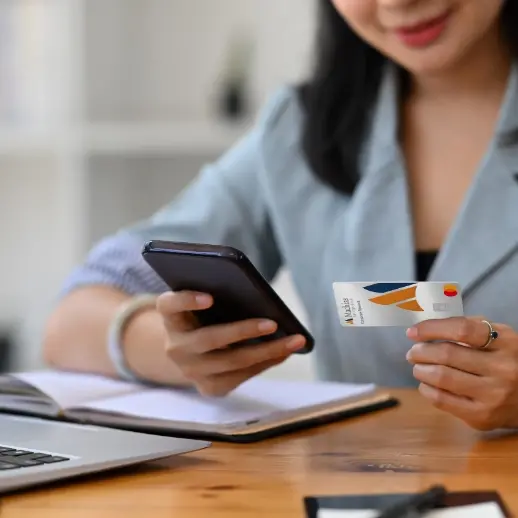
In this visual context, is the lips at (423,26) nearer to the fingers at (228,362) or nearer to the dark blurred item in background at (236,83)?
the fingers at (228,362)

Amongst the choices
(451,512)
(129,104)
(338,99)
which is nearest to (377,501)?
(451,512)

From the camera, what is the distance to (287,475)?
77cm

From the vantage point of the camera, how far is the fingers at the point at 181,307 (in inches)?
36.2

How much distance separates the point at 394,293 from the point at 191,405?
0.29 metres

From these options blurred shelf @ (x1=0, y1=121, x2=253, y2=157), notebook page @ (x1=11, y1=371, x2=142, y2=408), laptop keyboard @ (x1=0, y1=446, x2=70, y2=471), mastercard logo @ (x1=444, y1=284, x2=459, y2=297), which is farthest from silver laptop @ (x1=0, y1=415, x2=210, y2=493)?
blurred shelf @ (x1=0, y1=121, x2=253, y2=157)

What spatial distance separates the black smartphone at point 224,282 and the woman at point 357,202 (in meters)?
0.05

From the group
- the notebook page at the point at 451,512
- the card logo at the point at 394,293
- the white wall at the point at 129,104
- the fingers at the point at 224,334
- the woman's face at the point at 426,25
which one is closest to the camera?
the notebook page at the point at 451,512

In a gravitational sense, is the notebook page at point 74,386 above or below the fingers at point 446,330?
above

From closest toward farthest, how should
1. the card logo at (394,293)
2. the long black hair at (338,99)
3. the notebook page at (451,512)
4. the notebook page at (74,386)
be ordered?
1. the notebook page at (451,512)
2. the card logo at (394,293)
3. the notebook page at (74,386)
4. the long black hair at (338,99)

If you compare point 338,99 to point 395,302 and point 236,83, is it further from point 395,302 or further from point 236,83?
point 236,83

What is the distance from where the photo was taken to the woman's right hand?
921 mm

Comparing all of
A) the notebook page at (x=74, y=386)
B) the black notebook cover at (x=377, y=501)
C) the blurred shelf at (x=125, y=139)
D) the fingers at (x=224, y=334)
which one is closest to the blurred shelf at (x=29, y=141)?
the blurred shelf at (x=125, y=139)

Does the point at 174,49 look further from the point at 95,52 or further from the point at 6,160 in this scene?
the point at 6,160

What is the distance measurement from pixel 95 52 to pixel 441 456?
A: 6.34 ft
